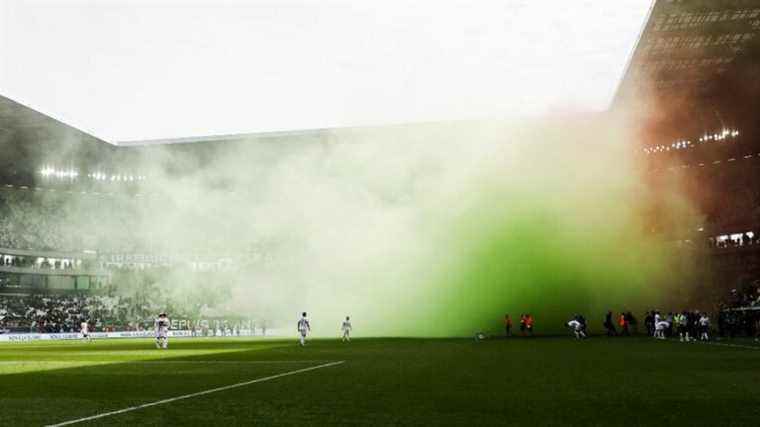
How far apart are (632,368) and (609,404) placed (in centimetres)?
596

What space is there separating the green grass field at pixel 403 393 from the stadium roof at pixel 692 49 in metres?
27.2

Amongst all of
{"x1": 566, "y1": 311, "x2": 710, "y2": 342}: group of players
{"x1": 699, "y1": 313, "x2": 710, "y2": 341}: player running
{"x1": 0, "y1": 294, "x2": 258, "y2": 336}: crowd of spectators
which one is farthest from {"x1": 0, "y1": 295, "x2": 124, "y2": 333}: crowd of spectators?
{"x1": 699, "y1": 313, "x2": 710, "y2": 341}: player running

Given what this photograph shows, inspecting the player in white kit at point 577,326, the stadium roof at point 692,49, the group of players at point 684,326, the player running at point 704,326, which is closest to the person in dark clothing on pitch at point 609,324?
the group of players at point 684,326

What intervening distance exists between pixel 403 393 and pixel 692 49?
4113 centimetres

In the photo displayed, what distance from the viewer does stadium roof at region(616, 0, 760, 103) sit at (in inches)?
1497

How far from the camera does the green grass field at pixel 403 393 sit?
719 cm

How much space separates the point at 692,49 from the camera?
44406mm

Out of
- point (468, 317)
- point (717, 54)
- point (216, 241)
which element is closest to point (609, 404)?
point (468, 317)

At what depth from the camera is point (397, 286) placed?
38.9 m

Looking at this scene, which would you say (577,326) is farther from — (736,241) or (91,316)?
(91,316)

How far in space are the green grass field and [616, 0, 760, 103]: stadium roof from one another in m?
27.2

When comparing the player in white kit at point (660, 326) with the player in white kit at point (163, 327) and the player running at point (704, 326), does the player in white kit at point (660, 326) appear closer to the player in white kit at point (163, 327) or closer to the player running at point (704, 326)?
the player running at point (704, 326)

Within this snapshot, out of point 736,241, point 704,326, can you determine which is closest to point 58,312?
point 704,326

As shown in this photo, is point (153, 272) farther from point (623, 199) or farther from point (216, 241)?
point (623, 199)
